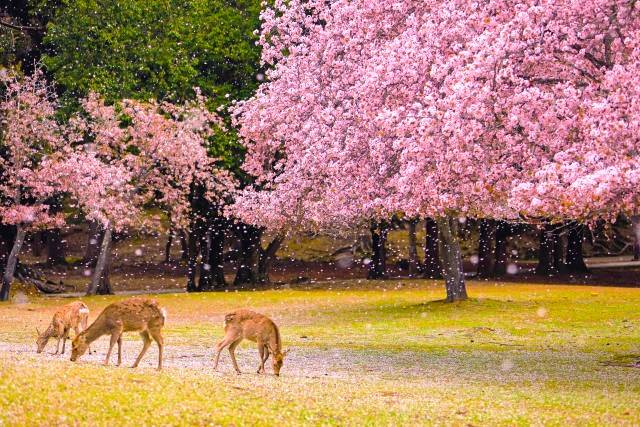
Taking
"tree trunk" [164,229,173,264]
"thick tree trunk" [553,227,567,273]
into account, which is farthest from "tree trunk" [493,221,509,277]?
"tree trunk" [164,229,173,264]

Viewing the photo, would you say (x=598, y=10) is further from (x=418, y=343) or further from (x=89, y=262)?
(x=89, y=262)

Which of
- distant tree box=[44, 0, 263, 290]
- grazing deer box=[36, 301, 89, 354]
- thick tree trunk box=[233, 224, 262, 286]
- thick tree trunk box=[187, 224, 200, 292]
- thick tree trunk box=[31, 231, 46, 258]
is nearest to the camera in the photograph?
grazing deer box=[36, 301, 89, 354]

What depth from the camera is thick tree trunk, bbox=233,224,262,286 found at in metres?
65.6

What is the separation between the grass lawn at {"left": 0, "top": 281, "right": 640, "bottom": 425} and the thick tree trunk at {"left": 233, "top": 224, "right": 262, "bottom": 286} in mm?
12905

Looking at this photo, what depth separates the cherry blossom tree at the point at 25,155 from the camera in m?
54.4

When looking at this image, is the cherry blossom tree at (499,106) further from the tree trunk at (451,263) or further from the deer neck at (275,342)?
the tree trunk at (451,263)

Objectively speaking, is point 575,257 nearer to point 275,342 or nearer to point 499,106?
point 499,106

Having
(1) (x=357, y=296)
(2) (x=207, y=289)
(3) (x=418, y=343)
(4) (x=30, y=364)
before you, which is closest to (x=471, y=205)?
(3) (x=418, y=343)

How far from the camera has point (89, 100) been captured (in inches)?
2253

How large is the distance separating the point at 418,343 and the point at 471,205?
16.8ft

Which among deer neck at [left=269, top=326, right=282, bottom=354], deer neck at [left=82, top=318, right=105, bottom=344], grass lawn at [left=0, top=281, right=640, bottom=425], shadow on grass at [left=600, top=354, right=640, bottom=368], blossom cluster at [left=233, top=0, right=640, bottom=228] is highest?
blossom cluster at [left=233, top=0, right=640, bottom=228]

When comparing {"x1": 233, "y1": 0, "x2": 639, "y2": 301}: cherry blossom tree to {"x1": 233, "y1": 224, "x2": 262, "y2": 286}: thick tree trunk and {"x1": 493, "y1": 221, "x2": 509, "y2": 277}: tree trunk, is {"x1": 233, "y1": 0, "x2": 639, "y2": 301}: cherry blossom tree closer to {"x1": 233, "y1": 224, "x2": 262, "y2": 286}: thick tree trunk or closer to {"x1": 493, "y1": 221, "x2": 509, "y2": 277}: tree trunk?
{"x1": 233, "y1": 224, "x2": 262, "y2": 286}: thick tree trunk

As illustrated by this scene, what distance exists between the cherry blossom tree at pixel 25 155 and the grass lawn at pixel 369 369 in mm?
5057

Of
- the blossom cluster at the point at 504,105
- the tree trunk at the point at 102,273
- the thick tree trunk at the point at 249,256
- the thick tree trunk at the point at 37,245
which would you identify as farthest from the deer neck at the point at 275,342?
the thick tree trunk at the point at 37,245
